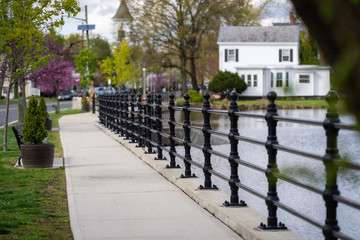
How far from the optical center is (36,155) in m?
12.4

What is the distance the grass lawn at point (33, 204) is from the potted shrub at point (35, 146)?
29 centimetres

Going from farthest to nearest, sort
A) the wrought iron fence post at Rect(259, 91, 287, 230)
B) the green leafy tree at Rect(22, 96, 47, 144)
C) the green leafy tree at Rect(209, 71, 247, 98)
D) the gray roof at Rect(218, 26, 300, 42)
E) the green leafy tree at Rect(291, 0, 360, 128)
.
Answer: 1. the gray roof at Rect(218, 26, 300, 42)
2. the green leafy tree at Rect(209, 71, 247, 98)
3. the green leafy tree at Rect(22, 96, 47, 144)
4. the wrought iron fence post at Rect(259, 91, 287, 230)
5. the green leafy tree at Rect(291, 0, 360, 128)

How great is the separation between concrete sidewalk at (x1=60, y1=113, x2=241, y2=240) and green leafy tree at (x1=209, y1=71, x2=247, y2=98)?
4863 cm

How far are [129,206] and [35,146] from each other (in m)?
4.41

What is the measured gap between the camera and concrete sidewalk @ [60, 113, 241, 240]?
22.1ft

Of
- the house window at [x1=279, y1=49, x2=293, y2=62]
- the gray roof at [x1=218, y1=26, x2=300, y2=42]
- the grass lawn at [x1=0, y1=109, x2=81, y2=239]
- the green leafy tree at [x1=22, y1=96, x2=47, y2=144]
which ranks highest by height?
the gray roof at [x1=218, y1=26, x2=300, y2=42]

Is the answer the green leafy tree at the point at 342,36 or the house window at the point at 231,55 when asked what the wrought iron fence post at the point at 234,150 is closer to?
the green leafy tree at the point at 342,36

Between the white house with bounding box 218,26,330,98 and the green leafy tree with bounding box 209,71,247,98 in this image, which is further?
the white house with bounding box 218,26,330,98

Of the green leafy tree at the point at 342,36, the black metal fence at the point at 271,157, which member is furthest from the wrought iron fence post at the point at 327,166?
the green leafy tree at the point at 342,36

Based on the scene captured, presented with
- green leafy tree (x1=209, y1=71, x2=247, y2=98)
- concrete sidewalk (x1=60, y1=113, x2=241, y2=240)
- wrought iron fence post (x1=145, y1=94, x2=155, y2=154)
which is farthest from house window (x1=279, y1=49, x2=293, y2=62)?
concrete sidewalk (x1=60, y1=113, x2=241, y2=240)

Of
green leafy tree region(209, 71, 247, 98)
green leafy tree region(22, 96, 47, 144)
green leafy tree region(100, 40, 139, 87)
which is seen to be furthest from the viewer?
green leafy tree region(209, 71, 247, 98)

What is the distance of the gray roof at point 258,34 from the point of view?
68562mm

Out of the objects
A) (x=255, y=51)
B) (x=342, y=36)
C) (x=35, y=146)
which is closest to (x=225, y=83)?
(x=255, y=51)

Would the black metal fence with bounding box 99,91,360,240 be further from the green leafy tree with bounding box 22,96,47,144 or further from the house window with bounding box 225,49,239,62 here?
the house window with bounding box 225,49,239,62
